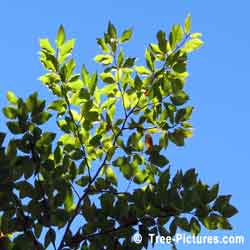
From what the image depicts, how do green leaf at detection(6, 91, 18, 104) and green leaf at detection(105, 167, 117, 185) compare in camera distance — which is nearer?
green leaf at detection(6, 91, 18, 104)

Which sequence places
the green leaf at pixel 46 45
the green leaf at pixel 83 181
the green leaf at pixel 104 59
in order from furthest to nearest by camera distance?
1. the green leaf at pixel 104 59
2. the green leaf at pixel 46 45
3. the green leaf at pixel 83 181

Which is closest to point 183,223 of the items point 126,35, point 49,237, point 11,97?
point 49,237

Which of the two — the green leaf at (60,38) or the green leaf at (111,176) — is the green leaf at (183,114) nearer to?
the green leaf at (111,176)

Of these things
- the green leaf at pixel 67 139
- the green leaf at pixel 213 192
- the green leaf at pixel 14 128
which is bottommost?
the green leaf at pixel 213 192

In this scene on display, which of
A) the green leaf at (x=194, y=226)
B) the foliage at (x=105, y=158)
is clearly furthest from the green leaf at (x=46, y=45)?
the green leaf at (x=194, y=226)

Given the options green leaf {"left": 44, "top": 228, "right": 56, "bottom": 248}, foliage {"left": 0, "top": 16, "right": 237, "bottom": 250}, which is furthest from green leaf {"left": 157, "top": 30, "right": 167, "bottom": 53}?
green leaf {"left": 44, "top": 228, "right": 56, "bottom": 248}

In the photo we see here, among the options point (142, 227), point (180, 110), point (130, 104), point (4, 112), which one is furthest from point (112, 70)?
point (142, 227)

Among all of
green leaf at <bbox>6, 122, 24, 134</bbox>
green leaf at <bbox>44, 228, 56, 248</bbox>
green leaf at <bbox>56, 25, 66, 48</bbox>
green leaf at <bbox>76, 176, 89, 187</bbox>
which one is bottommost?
green leaf at <bbox>44, 228, 56, 248</bbox>

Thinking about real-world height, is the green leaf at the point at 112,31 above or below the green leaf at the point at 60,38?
above

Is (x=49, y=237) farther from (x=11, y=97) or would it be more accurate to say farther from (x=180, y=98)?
(x=180, y=98)

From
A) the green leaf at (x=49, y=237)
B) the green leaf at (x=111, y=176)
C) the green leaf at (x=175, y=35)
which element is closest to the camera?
the green leaf at (x=49, y=237)

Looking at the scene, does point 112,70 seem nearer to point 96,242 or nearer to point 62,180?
point 62,180

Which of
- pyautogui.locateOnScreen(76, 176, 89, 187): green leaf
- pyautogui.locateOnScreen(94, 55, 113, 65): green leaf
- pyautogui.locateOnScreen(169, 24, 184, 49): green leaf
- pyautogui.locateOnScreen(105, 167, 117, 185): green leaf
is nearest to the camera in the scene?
pyautogui.locateOnScreen(76, 176, 89, 187): green leaf

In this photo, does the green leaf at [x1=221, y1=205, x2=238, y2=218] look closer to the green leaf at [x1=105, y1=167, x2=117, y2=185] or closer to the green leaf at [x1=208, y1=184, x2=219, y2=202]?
the green leaf at [x1=208, y1=184, x2=219, y2=202]
